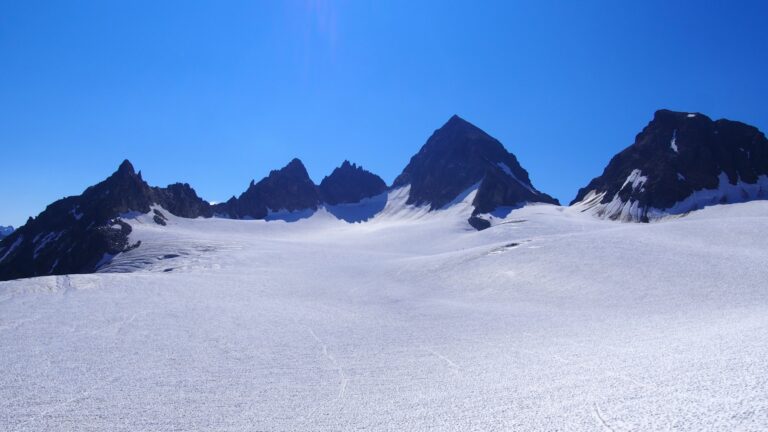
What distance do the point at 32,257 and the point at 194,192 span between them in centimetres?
3846

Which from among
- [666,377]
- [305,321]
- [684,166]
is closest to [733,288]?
[666,377]

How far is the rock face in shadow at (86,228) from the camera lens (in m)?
58.1

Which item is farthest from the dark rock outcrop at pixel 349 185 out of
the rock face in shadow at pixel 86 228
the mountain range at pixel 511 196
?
the rock face in shadow at pixel 86 228

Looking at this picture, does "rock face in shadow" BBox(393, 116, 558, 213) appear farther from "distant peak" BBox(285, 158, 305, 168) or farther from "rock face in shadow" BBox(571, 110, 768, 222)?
"distant peak" BBox(285, 158, 305, 168)

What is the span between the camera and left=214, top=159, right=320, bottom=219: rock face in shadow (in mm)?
121250

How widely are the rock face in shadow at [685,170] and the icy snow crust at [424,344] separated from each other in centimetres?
3767

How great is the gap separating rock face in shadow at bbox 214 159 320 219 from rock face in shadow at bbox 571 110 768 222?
76973 mm

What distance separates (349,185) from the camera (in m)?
154

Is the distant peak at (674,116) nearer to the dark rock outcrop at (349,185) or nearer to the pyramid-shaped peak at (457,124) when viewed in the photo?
the pyramid-shaped peak at (457,124)

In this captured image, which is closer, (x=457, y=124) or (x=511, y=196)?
(x=511, y=196)

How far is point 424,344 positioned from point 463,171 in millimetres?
111227

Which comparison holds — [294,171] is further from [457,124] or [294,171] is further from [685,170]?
[685,170]

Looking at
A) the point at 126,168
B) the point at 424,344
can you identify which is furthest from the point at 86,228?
the point at 424,344

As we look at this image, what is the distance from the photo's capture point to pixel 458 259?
3734 centimetres
